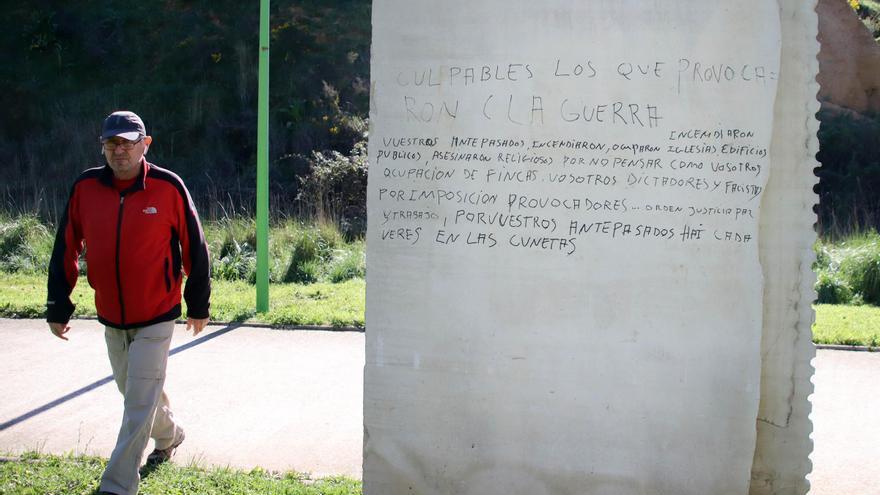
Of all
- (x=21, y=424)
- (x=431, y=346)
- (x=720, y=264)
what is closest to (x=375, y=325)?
(x=431, y=346)

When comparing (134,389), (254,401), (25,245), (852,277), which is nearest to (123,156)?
(134,389)

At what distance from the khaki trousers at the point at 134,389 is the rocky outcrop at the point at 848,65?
71.3 feet

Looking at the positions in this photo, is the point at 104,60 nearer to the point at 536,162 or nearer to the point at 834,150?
the point at 834,150

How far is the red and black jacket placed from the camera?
448cm

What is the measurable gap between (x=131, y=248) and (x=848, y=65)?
22.6 metres

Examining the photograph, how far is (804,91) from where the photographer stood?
4.05 m

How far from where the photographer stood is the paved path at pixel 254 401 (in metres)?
5.22

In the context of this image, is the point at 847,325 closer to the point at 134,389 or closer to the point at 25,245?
the point at 134,389

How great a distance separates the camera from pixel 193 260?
4.71 m

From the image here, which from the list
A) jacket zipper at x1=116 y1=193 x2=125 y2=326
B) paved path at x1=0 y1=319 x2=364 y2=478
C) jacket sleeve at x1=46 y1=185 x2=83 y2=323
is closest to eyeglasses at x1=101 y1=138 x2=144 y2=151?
jacket zipper at x1=116 y1=193 x2=125 y2=326

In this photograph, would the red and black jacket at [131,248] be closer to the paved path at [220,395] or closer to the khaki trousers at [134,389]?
the khaki trousers at [134,389]

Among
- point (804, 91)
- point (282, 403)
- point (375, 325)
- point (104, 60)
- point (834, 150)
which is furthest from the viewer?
point (104, 60)

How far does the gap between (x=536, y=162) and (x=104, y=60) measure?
23.2 metres

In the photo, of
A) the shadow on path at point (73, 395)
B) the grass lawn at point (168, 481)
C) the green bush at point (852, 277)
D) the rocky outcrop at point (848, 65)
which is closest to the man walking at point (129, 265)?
the grass lawn at point (168, 481)
